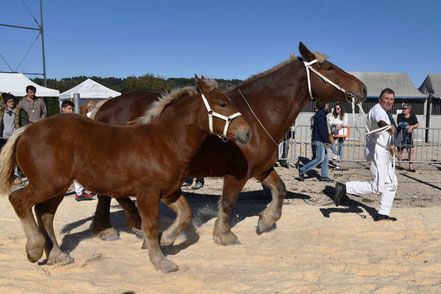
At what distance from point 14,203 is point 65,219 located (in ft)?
7.48

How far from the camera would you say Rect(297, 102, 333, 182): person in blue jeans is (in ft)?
31.6

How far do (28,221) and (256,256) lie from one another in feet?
7.91

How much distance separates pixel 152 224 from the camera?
148 inches

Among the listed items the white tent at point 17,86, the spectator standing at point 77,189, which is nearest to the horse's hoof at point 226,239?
the spectator standing at point 77,189

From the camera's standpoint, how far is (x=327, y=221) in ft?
18.7

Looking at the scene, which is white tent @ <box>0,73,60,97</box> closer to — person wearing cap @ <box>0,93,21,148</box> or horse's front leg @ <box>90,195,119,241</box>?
person wearing cap @ <box>0,93,21,148</box>

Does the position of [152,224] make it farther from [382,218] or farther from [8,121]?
[8,121]

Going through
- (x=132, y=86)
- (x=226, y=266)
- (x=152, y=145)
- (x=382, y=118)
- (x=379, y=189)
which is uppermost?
(x=132, y=86)

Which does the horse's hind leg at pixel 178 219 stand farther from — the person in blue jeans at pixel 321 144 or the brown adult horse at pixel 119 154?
the person in blue jeans at pixel 321 144

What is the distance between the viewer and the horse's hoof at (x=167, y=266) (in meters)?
3.76

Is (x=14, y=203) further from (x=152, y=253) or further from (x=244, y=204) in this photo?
(x=244, y=204)

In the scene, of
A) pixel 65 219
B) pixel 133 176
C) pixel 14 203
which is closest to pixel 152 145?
pixel 133 176

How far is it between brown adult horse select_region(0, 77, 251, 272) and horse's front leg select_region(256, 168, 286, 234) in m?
1.69

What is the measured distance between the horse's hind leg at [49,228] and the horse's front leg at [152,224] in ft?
3.01
